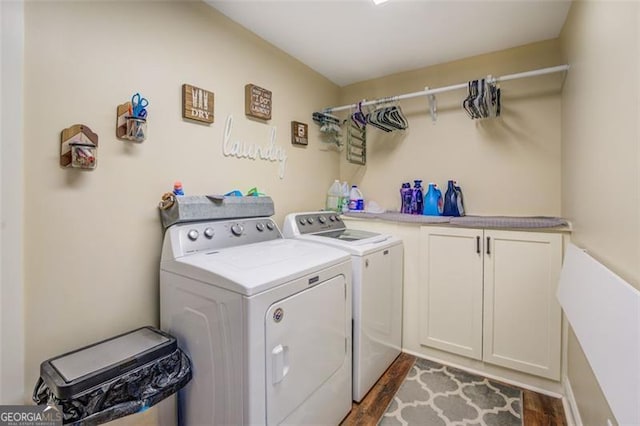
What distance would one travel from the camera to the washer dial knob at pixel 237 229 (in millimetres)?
1809

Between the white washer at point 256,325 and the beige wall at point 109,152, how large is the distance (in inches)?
8.2

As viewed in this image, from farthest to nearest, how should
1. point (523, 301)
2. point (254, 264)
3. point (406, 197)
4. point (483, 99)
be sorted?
point (406, 197) → point (483, 99) → point (523, 301) → point (254, 264)

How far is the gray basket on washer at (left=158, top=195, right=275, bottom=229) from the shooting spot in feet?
5.20

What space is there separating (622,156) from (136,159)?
204cm

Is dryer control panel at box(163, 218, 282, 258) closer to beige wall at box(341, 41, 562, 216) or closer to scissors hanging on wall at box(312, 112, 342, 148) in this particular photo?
scissors hanging on wall at box(312, 112, 342, 148)

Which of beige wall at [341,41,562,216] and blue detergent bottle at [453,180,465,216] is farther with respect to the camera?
blue detergent bottle at [453,180,465,216]

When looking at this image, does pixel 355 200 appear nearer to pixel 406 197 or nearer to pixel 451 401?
pixel 406 197

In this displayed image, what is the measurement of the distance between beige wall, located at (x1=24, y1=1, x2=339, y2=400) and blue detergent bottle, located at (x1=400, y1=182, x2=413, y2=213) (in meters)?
1.45

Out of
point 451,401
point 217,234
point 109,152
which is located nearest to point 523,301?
point 451,401

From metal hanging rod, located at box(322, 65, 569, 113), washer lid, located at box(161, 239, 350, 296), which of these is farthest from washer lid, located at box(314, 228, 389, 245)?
metal hanging rod, located at box(322, 65, 569, 113)

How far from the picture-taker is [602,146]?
49.3 inches

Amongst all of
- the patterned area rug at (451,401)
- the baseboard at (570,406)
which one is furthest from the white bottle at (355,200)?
the baseboard at (570,406)

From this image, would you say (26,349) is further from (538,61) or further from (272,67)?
(538,61)

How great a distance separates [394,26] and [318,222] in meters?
1.50
